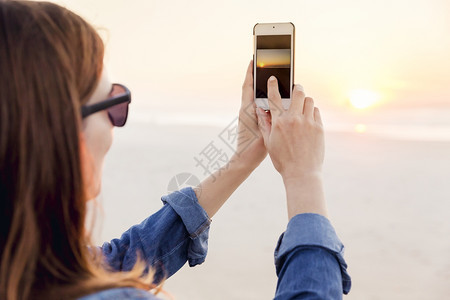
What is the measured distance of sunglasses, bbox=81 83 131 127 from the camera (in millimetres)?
486

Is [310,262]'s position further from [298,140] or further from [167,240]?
[167,240]

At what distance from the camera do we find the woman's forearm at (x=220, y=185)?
780mm

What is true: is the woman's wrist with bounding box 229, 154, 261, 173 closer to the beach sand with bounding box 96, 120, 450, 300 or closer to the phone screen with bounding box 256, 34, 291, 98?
the phone screen with bounding box 256, 34, 291, 98

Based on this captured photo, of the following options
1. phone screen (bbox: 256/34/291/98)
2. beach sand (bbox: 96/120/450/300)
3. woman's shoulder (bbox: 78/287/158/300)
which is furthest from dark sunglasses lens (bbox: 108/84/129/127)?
beach sand (bbox: 96/120/450/300)

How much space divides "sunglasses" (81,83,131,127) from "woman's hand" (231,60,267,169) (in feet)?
0.96

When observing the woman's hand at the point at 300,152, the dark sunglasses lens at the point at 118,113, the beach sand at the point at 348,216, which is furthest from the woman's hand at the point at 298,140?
the beach sand at the point at 348,216

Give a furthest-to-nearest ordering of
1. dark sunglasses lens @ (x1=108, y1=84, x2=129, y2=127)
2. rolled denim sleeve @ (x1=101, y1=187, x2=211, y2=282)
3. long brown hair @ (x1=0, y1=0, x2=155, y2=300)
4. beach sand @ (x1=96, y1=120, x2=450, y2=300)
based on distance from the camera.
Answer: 1. beach sand @ (x1=96, y1=120, x2=450, y2=300)
2. rolled denim sleeve @ (x1=101, y1=187, x2=211, y2=282)
3. dark sunglasses lens @ (x1=108, y1=84, x2=129, y2=127)
4. long brown hair @ (x1=0, y1=0, x2=155, y2=300)

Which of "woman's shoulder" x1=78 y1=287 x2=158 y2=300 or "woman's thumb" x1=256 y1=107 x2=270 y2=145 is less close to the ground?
"woman's thumb" x1=256 y1=107 x2=270 y2=145

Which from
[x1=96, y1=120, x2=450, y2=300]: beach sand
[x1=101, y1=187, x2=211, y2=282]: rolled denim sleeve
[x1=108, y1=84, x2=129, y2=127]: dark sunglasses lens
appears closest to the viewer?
[x1=108, y1=84, x2=129, y2=127]: dark sunglasses lens

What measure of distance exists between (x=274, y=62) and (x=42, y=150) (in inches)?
20.2

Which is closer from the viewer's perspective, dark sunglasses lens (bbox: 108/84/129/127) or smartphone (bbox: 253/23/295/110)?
dark sunglasses lens (bbox: 108/84/129/127)

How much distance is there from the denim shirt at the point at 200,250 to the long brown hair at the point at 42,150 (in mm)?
67

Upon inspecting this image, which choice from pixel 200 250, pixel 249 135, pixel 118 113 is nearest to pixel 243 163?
pixel 249 135

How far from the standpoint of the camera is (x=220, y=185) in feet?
2.61
